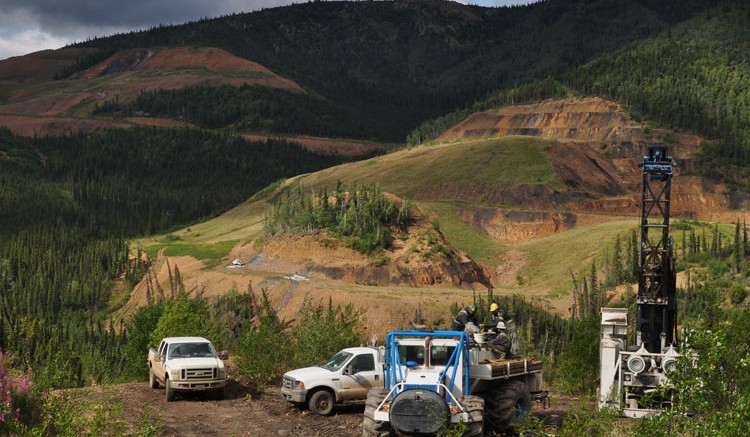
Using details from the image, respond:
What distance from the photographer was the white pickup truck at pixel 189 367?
32.3 m

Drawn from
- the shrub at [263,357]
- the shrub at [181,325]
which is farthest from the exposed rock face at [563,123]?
the shrub at [263,357]

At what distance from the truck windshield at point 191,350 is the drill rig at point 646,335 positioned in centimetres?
1438

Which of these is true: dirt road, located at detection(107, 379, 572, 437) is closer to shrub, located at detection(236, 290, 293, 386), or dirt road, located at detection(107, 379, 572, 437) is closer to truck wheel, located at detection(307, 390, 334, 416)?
truck wheel, located at detection(307, 390, 334, 416)

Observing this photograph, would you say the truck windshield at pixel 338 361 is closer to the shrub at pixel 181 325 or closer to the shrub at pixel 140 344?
the shrub at pixel 181 325

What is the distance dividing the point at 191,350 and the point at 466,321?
12492mm

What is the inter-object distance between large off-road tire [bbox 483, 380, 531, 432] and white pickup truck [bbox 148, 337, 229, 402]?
11.3m

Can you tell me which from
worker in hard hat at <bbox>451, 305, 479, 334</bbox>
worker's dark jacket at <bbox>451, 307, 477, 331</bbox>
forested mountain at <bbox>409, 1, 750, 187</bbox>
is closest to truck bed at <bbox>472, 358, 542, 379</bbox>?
worker in hard hat at <bbox>451, 305, 479, 334</bbox>

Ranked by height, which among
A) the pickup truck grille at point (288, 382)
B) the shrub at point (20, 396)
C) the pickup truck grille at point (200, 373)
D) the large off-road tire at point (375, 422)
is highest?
the shrub at point (20, 396)

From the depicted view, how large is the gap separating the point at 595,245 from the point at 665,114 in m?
70.9

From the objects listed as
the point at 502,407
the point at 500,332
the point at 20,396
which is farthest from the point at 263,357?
the point at 20,396

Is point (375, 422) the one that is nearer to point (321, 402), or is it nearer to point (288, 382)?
point (321, 402)

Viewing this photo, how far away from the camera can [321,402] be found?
98.5ft

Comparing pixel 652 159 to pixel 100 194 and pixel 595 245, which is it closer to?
pixel 595 245

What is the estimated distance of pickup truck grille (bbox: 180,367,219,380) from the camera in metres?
32.3
